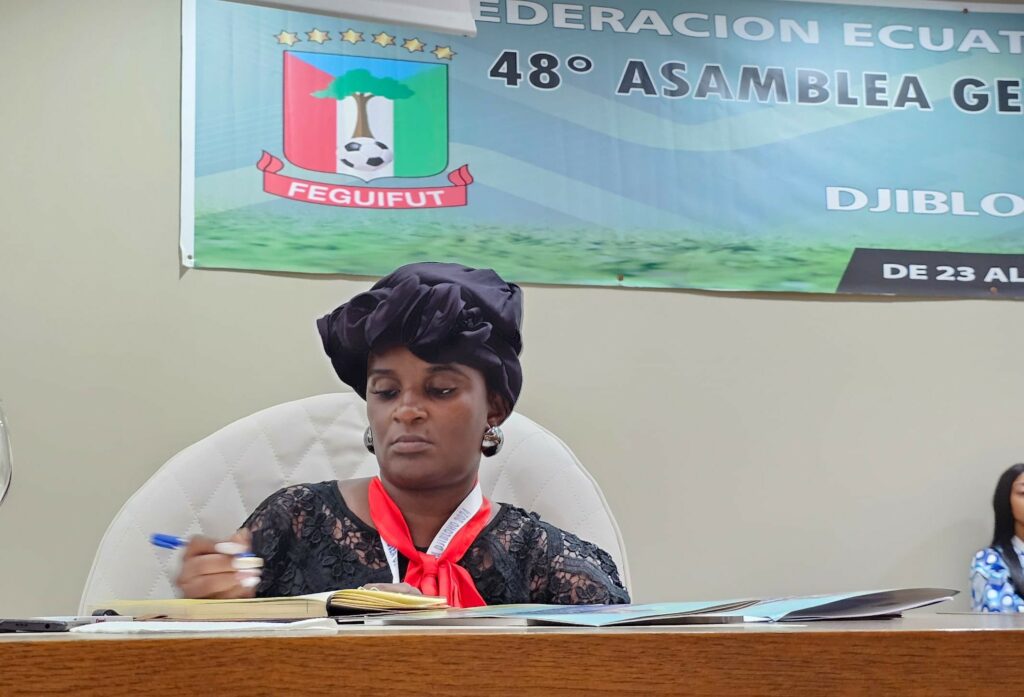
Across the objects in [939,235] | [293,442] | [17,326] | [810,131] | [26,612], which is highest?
[810,131]

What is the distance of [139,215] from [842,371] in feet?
6.13

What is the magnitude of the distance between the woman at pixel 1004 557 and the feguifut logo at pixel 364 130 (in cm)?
160

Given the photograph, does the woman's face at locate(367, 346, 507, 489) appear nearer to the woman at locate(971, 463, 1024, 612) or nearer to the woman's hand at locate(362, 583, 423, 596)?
the woman's hand at locate(362, 583, 423, 596)

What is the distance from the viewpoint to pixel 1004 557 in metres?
2.71

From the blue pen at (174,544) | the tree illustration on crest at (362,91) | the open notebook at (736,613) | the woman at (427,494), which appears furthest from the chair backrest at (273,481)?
the open notebook at (736,613)

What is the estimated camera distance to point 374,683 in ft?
1.26

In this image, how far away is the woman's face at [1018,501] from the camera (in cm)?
273

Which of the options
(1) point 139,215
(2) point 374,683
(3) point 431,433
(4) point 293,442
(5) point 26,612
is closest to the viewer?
(2) point 374,683

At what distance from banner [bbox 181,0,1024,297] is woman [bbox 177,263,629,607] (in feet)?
3.27

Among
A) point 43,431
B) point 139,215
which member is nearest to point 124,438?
point 43,431

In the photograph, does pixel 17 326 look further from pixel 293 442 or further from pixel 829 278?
pixel 829 278

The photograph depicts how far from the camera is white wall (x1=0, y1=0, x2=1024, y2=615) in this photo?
254 centimetres

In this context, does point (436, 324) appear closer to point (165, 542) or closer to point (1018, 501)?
point (165, 542)

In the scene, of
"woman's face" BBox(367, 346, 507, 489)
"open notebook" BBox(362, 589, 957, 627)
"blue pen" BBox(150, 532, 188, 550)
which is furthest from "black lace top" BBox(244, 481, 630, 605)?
"open notebook" BBox(362, 589, 957, 627)
